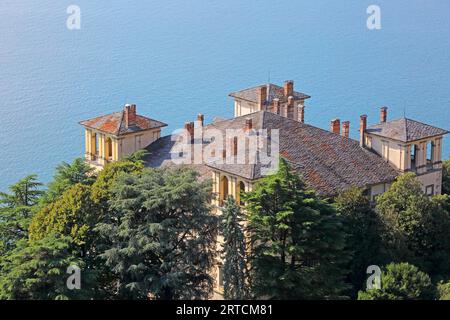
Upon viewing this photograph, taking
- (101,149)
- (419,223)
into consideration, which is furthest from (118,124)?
(419,223)

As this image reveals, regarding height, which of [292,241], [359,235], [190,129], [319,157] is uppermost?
[190,129]

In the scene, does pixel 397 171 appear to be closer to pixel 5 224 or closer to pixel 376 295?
pixel 376 295

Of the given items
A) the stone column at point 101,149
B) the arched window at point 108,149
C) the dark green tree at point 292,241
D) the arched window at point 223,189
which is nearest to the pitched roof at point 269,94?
the arched window at point 108,149

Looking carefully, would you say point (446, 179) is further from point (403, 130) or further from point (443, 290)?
point (443, 290)

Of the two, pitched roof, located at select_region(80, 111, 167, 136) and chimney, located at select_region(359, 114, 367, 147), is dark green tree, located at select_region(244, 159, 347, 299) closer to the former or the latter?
chimney, located at select_region(359, 114, 367, 147)

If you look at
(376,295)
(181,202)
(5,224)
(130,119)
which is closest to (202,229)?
(181,202)
